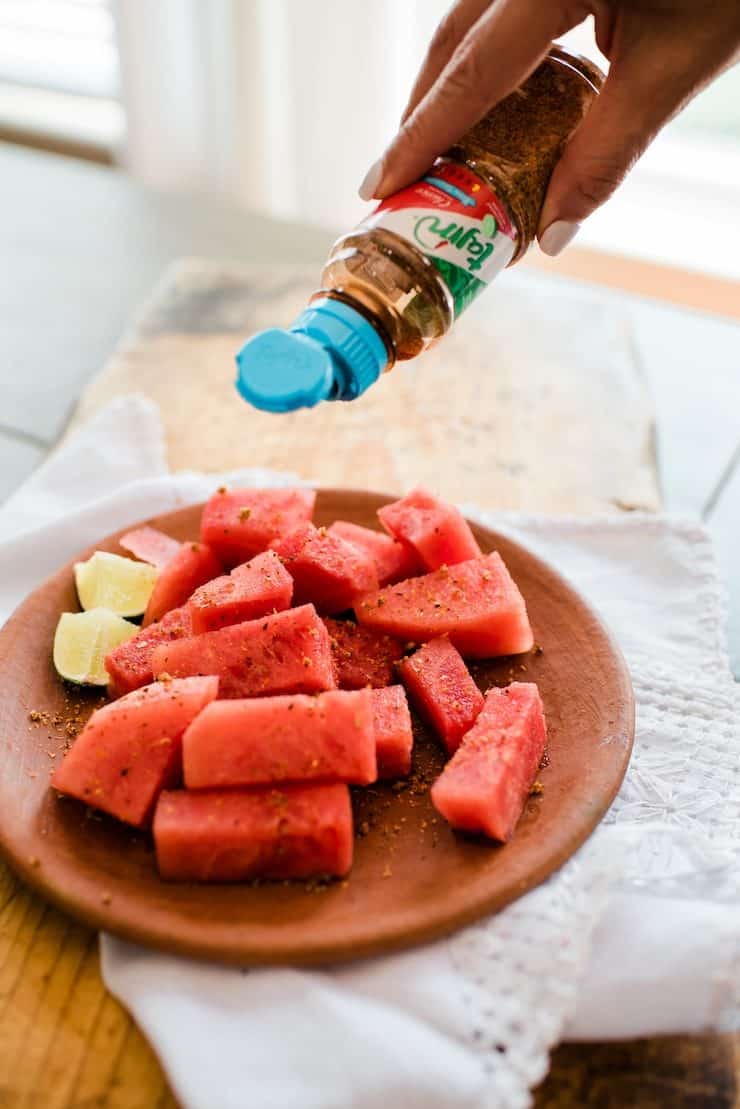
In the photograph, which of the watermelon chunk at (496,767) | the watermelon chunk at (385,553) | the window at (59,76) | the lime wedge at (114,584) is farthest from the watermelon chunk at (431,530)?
the window at (59,76)

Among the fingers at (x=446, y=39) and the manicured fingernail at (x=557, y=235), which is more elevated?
the fingers at (x=446, y=39)

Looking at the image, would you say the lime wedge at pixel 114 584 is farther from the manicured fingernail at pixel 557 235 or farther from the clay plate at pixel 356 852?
the manicured fingernail at pixel 557 235

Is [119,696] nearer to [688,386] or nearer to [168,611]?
[168,611]

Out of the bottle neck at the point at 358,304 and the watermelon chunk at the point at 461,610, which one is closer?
the bottle neck at the point at 358,304

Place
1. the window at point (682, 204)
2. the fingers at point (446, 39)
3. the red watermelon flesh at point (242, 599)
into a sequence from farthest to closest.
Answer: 1. the window at point (682, 204)
2. the fingers at point (446, 39)
3. the red watermelon flesh at point (242, 599)

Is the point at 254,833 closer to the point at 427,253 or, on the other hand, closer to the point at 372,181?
the point at 427,253

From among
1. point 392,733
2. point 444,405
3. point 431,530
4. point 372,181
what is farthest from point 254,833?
point 444,405

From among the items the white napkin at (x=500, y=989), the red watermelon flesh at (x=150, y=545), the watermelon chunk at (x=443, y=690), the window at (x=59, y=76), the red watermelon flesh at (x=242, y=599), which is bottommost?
the window at (x=59, y=76)

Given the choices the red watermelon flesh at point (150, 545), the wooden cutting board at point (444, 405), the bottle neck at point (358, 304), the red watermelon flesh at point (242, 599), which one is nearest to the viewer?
the bottle neck at point (358, 304)
